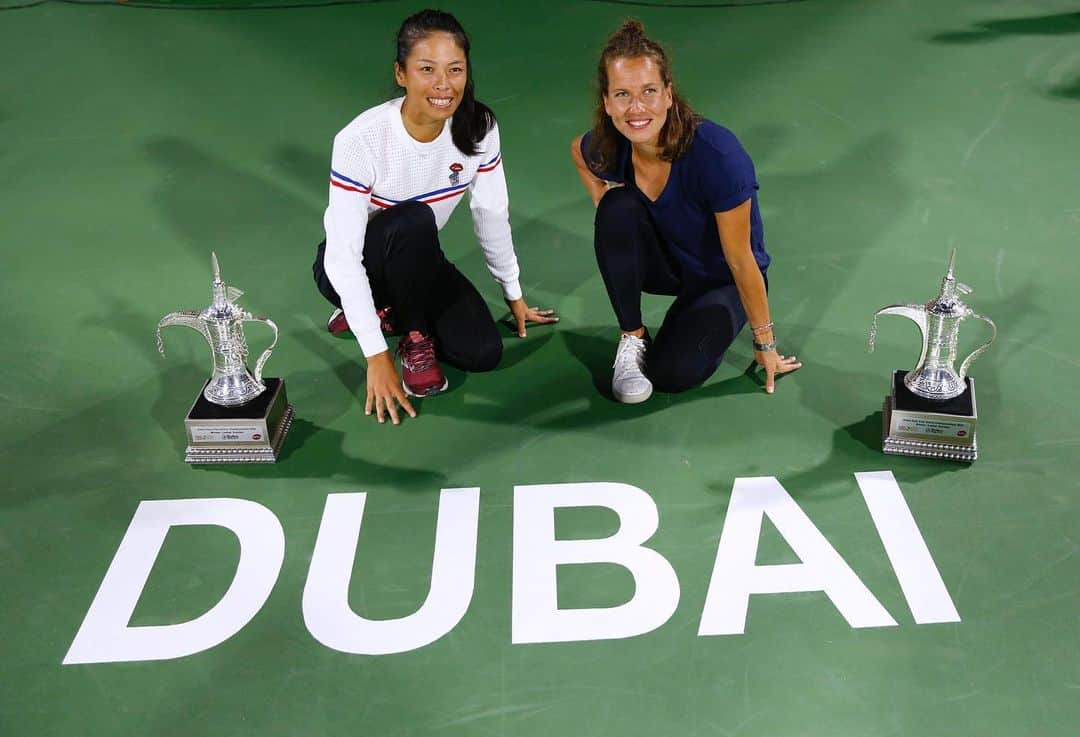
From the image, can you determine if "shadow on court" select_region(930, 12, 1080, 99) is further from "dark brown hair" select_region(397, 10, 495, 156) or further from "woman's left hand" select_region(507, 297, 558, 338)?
"dark brown hair" select_region(397, 10, 495, 156)

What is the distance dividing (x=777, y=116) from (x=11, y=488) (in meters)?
2.96

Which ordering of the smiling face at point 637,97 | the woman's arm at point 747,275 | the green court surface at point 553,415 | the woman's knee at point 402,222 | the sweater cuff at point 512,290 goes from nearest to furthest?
the green court surface at point 553,415 < the smiling face at point 637,97 < the woman's arm at point 747,275 < the woman's knee at point 402,222 < the sweater cuff at point 512,290

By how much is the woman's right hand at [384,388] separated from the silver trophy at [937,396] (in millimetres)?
1102

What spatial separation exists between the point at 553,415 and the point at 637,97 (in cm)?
78

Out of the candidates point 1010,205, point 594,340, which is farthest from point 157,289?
point 1010,205

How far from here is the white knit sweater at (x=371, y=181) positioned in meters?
2.62

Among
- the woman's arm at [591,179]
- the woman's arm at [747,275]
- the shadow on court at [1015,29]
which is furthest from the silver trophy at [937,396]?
the shadow on court at [1015,29]

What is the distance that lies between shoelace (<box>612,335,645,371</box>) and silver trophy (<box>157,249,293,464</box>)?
83 centimetres

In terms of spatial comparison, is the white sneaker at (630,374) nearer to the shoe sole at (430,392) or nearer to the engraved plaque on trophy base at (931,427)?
the shoe sole at (430,392)

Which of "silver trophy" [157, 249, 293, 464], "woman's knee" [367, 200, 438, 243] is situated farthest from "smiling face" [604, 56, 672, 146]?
"silver trophy" [157, 249, 293, 464]

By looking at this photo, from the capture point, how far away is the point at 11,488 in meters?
2.58

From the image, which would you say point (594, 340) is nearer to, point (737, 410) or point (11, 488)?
point (737, 410)

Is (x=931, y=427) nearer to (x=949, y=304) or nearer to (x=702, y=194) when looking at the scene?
(x=949, y=304)

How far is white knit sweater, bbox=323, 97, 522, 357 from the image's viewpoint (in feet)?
8.59
